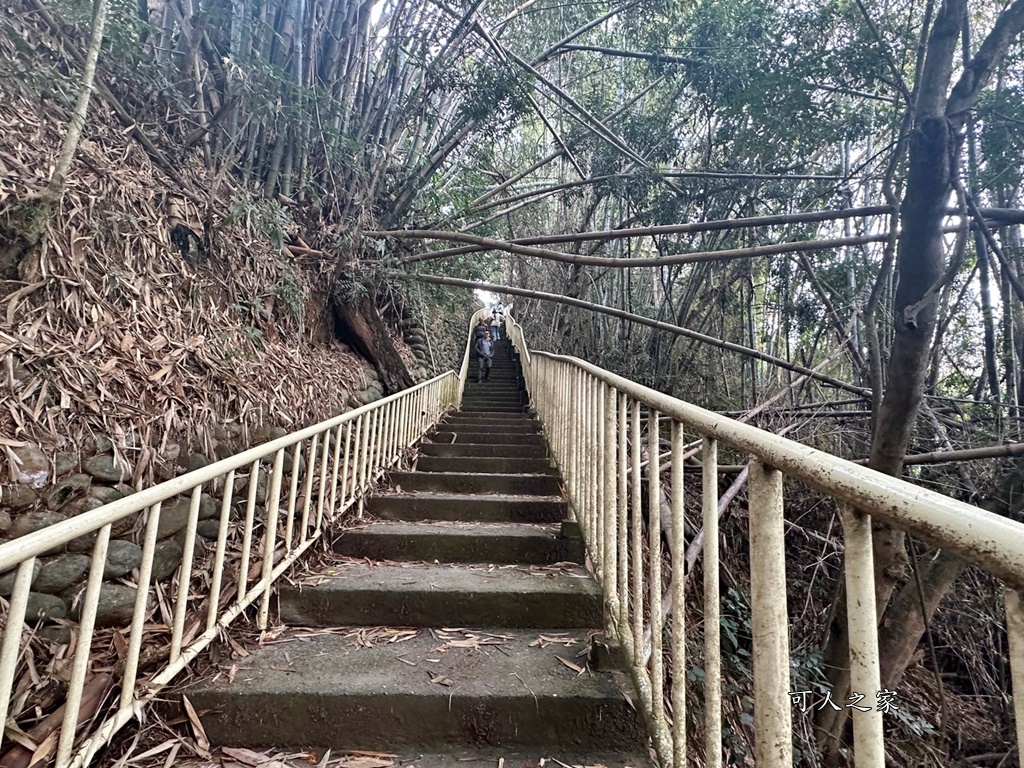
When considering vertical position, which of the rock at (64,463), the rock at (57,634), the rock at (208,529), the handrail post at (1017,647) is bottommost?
the rock at (57,634)

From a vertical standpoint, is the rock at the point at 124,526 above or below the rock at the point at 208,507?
above

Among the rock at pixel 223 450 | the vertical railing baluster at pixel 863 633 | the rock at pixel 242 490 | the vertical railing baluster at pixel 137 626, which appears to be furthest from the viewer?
the rock at pixel 242 490

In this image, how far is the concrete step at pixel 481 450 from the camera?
4.32m

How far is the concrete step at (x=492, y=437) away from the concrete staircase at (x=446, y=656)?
1.73 m

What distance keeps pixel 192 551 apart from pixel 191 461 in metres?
0.65

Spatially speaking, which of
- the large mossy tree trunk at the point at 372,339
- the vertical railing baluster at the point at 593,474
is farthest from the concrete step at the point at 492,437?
the vertical railing baluster at the point at 593,474

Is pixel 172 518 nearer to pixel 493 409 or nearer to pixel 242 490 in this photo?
pixel 242 490

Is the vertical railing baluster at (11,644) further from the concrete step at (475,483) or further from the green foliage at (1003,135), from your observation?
the green foliage at (1003,135)

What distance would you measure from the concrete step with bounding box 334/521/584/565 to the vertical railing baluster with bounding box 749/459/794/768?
1615mm

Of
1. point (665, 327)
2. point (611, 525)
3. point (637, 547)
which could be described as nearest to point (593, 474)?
point (611, 525)

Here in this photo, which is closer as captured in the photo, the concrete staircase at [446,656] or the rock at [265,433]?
the concrete staircase at [446,656]

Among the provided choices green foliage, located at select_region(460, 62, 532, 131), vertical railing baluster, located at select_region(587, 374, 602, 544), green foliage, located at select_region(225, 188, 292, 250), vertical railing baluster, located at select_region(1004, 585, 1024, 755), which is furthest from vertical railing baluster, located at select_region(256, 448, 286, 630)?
green foliage, located at select_region(460, 62, 532, 131)

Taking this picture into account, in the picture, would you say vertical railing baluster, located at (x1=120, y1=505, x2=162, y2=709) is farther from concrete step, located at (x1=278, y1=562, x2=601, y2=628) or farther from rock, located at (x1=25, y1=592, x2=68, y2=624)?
concrete step, located at (x1=278, y1=562, x2=601, y2=628)

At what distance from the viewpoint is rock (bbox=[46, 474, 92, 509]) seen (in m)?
1.60
